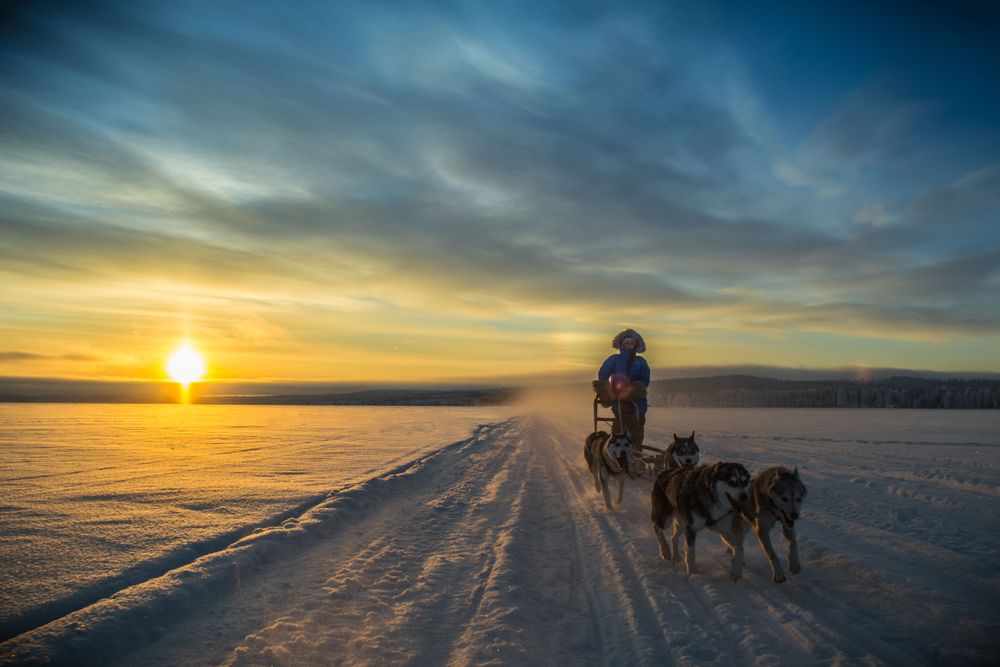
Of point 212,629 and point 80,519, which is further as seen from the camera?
point 80,519

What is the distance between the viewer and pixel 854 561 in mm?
5160

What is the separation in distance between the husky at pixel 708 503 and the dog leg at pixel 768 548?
8.7 inches

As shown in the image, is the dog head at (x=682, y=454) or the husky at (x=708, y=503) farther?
the dog head at (x=682, y=454)

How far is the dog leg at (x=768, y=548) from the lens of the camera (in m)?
4.66

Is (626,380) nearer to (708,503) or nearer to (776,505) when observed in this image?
(708,503)

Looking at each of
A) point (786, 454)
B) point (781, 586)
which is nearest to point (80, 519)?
point (781, 586)

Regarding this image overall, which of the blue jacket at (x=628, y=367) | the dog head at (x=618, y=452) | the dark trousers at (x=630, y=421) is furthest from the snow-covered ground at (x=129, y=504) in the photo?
the blue jacket at (x=628, y=367)

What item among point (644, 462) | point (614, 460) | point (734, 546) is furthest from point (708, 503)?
point (644, 462)

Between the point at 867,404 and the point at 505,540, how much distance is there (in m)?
66.8

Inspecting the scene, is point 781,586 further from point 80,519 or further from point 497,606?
point 80,519

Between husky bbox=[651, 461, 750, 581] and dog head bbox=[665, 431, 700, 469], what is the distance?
1.92 meters

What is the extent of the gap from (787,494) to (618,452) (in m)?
3.89

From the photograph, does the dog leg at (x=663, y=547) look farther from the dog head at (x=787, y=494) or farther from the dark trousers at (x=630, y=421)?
the dark trousers at (x=630, y=421)

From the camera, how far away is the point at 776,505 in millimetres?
4445
